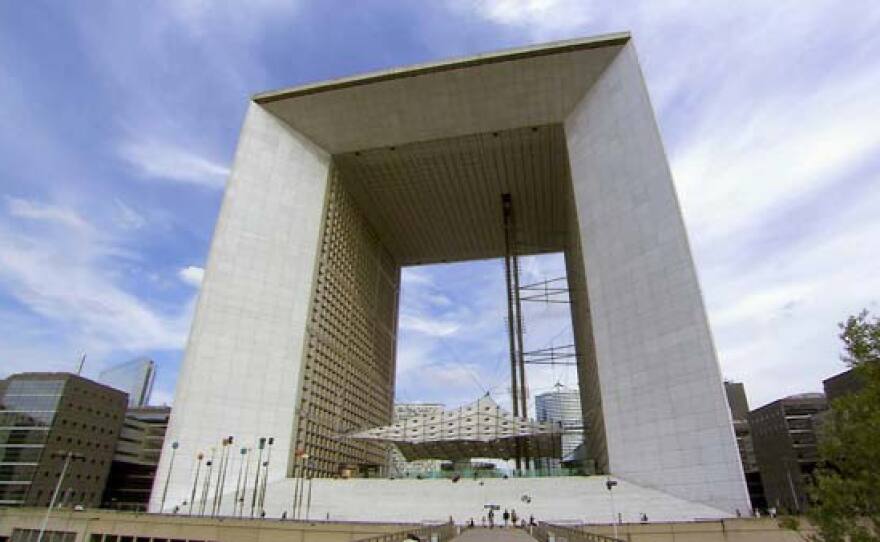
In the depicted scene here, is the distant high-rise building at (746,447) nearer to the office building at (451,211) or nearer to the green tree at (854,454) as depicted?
the office building at (451,211)

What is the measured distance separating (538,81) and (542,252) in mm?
28708

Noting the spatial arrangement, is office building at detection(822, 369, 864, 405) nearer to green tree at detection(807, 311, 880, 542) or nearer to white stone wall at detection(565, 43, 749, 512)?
white stone wall at detection(565, 43, 749, 512)

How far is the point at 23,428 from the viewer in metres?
76.2

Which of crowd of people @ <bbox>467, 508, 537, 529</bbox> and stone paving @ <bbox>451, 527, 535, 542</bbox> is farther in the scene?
crowd of people @ <bbox>467, 508, 537, 529</bbox>

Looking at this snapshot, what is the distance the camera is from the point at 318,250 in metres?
50.1

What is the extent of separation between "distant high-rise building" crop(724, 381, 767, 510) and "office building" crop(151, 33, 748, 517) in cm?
Answer: 5749

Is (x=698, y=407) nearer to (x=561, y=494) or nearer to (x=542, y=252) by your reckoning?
(x=561, y=494)

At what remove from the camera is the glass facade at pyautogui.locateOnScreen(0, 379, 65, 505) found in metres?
72.6

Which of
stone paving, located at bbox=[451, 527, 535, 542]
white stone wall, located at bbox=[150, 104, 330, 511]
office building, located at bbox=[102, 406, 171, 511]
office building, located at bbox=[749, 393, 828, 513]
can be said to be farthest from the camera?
office building, located at bbox=[102, 406, 171, 511]

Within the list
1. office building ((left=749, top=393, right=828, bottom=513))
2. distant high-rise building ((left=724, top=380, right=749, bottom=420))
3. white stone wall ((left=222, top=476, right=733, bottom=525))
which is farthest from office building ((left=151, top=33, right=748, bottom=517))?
distant high-rise building ((left=724, top=380, right=749, bottom=420))

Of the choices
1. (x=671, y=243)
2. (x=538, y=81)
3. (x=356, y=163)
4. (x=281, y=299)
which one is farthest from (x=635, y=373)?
(x=356, y=163)

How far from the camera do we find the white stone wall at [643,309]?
3178cm

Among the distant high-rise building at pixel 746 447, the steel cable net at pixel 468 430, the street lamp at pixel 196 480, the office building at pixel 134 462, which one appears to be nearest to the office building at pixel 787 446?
the distant high-rise building at pixel 746 447

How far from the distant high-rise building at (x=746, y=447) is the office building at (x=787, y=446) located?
3.47 metres
